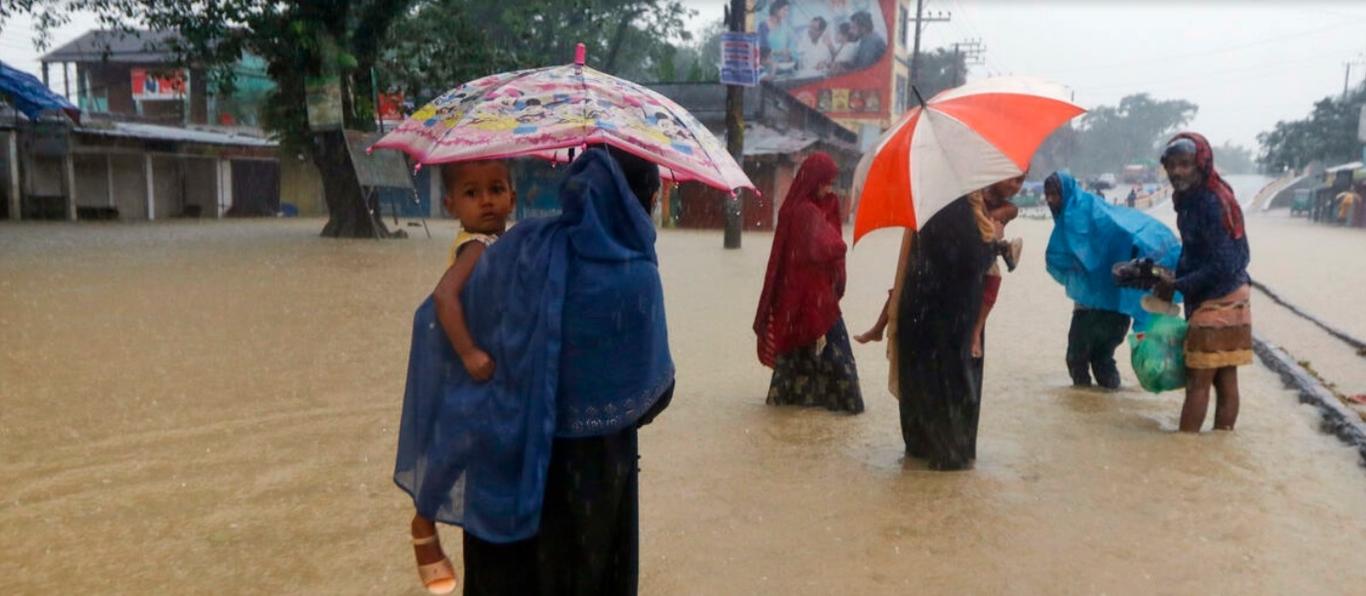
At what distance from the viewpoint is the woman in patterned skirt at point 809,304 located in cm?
550

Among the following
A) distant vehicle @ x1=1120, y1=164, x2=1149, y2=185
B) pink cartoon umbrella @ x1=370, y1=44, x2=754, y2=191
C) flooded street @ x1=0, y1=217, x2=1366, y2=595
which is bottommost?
flooded street @ x1=0, y1=217, x2=1366, y2=595

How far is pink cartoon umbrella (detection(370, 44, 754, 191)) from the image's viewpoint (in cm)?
232

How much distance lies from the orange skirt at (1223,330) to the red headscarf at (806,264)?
187 centimetres

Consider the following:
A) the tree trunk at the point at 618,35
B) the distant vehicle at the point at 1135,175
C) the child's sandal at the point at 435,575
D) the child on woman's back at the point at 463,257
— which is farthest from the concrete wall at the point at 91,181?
the distant vehicle at the point at 1135,175

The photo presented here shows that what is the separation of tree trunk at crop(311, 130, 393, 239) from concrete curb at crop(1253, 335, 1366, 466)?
16.1 m

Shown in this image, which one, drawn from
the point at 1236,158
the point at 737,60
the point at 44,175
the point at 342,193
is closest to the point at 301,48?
the point at 342,193

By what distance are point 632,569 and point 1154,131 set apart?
8666 centimetres

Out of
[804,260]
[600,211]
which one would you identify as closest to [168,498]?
[600,211]

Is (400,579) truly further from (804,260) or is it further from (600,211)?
(804,260)

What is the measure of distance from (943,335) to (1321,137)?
52.5m

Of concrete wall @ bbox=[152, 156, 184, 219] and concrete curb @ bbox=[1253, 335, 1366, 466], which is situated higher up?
concrete wall @ bbox=[152, 156, 184, 219]

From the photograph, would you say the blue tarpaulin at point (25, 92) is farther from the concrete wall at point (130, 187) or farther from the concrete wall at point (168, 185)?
the concrete wall at point (168, 185)

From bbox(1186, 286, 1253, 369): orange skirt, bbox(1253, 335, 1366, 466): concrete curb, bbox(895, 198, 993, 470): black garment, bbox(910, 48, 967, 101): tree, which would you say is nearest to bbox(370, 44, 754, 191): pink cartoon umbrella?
bbox(895, 198, 993, 470): black garment

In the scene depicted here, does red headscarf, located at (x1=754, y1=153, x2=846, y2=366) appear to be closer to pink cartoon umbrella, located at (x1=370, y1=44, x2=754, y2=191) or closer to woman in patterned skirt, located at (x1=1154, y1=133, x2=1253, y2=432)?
woman in patterned skirt, located at (x1=1154, y1=133, x2=1253, y2=432)
